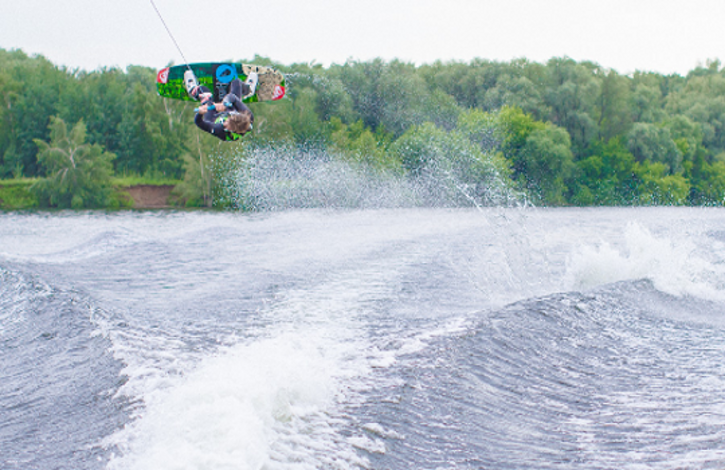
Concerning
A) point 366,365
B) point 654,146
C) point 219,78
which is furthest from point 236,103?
point 654,146

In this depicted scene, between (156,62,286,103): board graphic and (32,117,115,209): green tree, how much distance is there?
22.5m

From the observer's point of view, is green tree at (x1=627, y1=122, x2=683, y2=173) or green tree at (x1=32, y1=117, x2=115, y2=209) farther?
green tree at (x1=627, y1=122, x2=683, y2=173)

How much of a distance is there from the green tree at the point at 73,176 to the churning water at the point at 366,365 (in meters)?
22.5

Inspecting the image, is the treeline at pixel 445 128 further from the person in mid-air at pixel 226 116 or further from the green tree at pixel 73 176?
the person in mid-air at pixel 226 116

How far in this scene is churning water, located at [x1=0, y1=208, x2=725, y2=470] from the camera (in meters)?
3.53

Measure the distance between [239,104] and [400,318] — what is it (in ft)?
11.8

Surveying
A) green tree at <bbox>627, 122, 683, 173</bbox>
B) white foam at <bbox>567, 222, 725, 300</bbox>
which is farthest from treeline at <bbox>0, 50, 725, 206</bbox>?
white foam at <bbox>567, 222, 725, 300</bbox>

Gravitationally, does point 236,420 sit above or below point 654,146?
below

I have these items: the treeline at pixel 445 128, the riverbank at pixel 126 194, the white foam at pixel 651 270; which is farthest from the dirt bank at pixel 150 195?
the white foam at pixel 651 270

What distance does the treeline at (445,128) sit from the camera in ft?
112

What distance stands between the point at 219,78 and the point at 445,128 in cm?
3317

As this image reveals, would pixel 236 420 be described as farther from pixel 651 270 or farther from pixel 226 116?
pixel 651 270

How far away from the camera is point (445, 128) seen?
4191cm

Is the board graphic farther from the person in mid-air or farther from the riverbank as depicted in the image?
the riverbank
